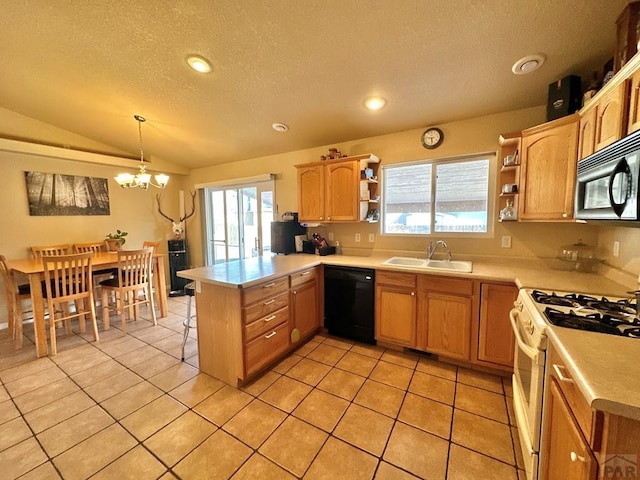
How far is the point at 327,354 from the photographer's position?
264cm

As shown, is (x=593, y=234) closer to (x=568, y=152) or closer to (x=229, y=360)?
(x=568, y=152)

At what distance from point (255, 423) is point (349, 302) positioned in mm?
1429

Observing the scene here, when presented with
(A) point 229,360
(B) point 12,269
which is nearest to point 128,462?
(A) point 229,360

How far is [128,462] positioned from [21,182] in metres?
4.04

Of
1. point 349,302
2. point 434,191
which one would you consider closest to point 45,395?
point 349,302

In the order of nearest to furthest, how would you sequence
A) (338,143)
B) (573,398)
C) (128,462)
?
(573,398) < (128,462) < (338,143)

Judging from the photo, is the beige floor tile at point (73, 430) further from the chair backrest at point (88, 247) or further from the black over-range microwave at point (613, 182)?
the black over-range microwave at point (613, 182)

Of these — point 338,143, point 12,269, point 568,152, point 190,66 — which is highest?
point 190,66

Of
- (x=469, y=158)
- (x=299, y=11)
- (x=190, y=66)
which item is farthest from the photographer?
(x=469, y=158)

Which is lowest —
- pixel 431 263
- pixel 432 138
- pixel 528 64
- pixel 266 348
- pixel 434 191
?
pixel 266 348

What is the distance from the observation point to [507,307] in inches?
82.4

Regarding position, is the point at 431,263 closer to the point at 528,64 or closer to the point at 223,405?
the point at 528,64

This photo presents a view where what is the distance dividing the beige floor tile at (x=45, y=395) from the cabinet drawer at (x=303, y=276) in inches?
77.4

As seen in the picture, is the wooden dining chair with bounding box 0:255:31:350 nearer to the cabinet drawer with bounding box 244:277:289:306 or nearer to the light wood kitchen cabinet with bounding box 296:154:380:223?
the cabinet drawer with bounding box 244:277:289:306
